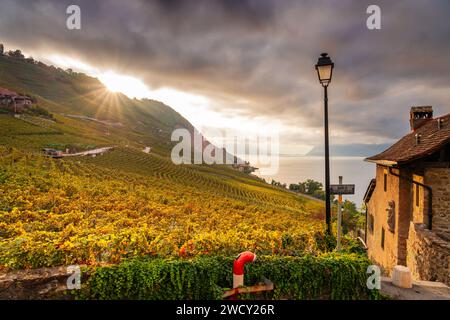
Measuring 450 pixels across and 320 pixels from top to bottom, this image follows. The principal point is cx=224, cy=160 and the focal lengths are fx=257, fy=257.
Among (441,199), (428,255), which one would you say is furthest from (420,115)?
(428,255)

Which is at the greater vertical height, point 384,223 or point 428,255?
point 428,255

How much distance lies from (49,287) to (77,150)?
54919 millimetres

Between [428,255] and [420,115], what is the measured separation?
13.2m

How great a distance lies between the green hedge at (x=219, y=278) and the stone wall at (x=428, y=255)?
3978mm

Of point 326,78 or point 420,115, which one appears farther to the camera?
point 420,115

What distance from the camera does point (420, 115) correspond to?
17688mm

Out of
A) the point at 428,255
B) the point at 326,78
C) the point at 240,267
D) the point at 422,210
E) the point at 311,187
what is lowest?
the point at 311,187

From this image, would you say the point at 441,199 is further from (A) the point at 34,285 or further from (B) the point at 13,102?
(B) the point at 13,102

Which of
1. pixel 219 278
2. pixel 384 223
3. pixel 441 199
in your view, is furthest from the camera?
pixel 384 223

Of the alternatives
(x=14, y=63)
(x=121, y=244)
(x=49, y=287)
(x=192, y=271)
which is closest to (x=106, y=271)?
(x=121, y=244)

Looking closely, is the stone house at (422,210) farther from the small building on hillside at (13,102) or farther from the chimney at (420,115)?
the small building on hillside at (13,102)

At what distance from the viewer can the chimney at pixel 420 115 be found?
57.1 feet

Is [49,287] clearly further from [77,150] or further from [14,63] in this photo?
[14,63]

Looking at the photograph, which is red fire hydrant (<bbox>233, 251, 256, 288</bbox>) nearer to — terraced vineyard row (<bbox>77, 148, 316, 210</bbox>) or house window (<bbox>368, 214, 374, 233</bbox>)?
house window (<bbox>368, 214, 374, 233</bbox>)
